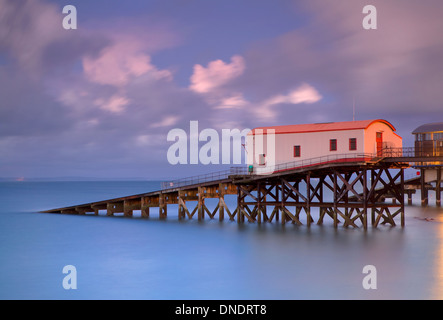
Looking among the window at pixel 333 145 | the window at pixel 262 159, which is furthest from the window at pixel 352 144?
the window at pixel 262 159

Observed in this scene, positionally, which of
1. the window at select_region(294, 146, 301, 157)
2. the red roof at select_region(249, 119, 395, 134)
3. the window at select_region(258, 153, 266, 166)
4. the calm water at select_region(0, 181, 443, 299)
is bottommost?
the calm water at select_region(0, 181, 443, 299)

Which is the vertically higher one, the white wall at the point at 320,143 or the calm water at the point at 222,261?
the white wall at the point at 320,143

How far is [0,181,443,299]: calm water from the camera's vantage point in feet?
65.1

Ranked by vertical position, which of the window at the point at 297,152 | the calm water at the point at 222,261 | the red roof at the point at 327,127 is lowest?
the calm water at the point at 222,261

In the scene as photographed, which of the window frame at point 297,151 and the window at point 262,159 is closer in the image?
the window frame at point 297,151

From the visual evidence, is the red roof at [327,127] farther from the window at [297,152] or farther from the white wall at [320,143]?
the window at [297,152]

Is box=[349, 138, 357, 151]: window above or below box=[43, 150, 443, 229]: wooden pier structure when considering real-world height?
above

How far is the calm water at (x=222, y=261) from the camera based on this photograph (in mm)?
19844

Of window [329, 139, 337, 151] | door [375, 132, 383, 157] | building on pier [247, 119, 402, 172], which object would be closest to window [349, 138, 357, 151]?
building on pier [247, 119, 402, 172]

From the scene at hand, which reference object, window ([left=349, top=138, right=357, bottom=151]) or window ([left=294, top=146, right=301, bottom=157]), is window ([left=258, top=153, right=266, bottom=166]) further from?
window ([left=349, top=138, right=357, bottom=151])

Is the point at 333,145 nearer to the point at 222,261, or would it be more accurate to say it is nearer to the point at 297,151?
the point at 297,151

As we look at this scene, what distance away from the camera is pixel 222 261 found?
25922 mm

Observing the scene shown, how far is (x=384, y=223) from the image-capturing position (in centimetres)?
3638
